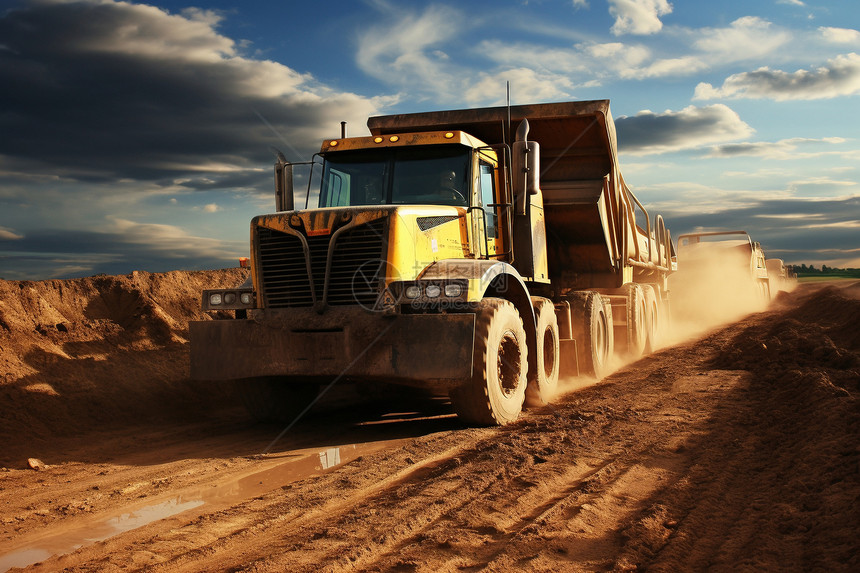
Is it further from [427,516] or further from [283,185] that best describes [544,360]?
[427,516]

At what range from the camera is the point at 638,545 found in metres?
3.74

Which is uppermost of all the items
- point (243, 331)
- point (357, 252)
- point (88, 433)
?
point (357, 252)

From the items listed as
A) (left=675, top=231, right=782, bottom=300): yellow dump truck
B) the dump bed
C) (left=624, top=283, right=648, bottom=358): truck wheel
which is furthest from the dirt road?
(left=675, top=231, right=782, bottom=300): yellow dump truck

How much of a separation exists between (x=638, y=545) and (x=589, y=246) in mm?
7696

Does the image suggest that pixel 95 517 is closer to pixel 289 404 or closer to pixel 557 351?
pixel 289 404

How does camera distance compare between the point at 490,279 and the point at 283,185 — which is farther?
the point at 283,185

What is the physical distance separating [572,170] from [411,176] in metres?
3.63

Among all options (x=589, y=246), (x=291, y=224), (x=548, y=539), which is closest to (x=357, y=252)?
(x=291, y=224)

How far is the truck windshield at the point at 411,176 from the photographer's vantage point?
7.86 meters

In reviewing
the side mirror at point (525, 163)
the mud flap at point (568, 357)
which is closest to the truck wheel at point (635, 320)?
the mud flap at point (568, 357)

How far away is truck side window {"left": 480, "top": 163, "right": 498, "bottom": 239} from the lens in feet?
26.9

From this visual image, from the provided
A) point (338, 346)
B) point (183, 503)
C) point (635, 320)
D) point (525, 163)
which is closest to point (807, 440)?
point (525, 163)

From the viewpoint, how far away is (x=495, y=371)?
696 cm

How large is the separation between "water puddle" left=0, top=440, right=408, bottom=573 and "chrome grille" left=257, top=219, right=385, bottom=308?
1.54 m
